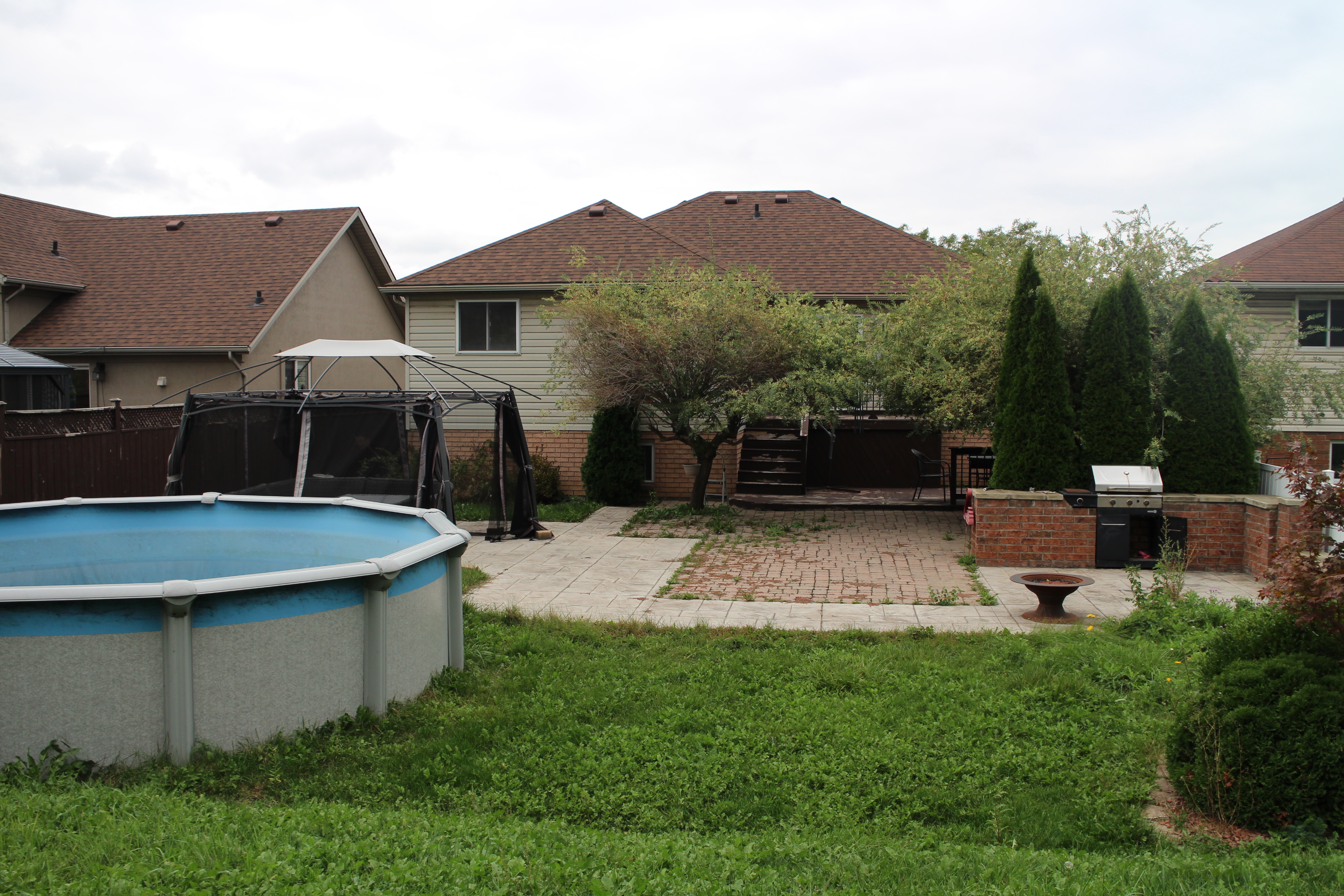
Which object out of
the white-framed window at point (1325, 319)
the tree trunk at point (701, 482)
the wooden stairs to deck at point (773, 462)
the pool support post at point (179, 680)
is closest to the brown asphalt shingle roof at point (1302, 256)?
the white-framed window at point (1325, 319)

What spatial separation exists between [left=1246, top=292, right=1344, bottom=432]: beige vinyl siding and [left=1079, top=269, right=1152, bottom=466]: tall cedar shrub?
695 centimetres

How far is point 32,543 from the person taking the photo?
6.68 meters

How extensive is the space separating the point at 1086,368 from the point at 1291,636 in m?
7.39

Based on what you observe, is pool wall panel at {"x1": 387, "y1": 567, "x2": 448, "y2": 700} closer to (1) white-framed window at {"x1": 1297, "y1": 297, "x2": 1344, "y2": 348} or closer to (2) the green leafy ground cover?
(2) the green leafy ground cover

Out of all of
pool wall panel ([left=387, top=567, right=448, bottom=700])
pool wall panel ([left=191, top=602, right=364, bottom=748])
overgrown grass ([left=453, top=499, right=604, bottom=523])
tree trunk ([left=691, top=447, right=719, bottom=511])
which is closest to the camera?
pool wall panel ([left=191, top=602, right=364, bottom=748])

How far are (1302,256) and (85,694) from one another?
1973cm

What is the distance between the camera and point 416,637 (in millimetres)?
5617

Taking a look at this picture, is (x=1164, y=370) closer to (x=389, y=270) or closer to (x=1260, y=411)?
(x=1260, y=411)

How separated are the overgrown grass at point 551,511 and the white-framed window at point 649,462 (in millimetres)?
1612

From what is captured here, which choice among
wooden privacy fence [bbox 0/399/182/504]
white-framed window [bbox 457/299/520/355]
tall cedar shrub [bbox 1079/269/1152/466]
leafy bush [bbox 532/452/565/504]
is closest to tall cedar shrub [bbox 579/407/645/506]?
leafy bush [bbox 532/452/565/504]

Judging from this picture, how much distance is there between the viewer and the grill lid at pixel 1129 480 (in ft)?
34.0

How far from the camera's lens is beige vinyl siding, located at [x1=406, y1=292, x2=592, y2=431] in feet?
56.4

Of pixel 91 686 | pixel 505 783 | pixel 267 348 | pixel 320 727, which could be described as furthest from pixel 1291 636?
pixel 267 348

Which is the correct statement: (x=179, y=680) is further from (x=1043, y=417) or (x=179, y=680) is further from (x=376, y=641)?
(x=1043, y=417)
